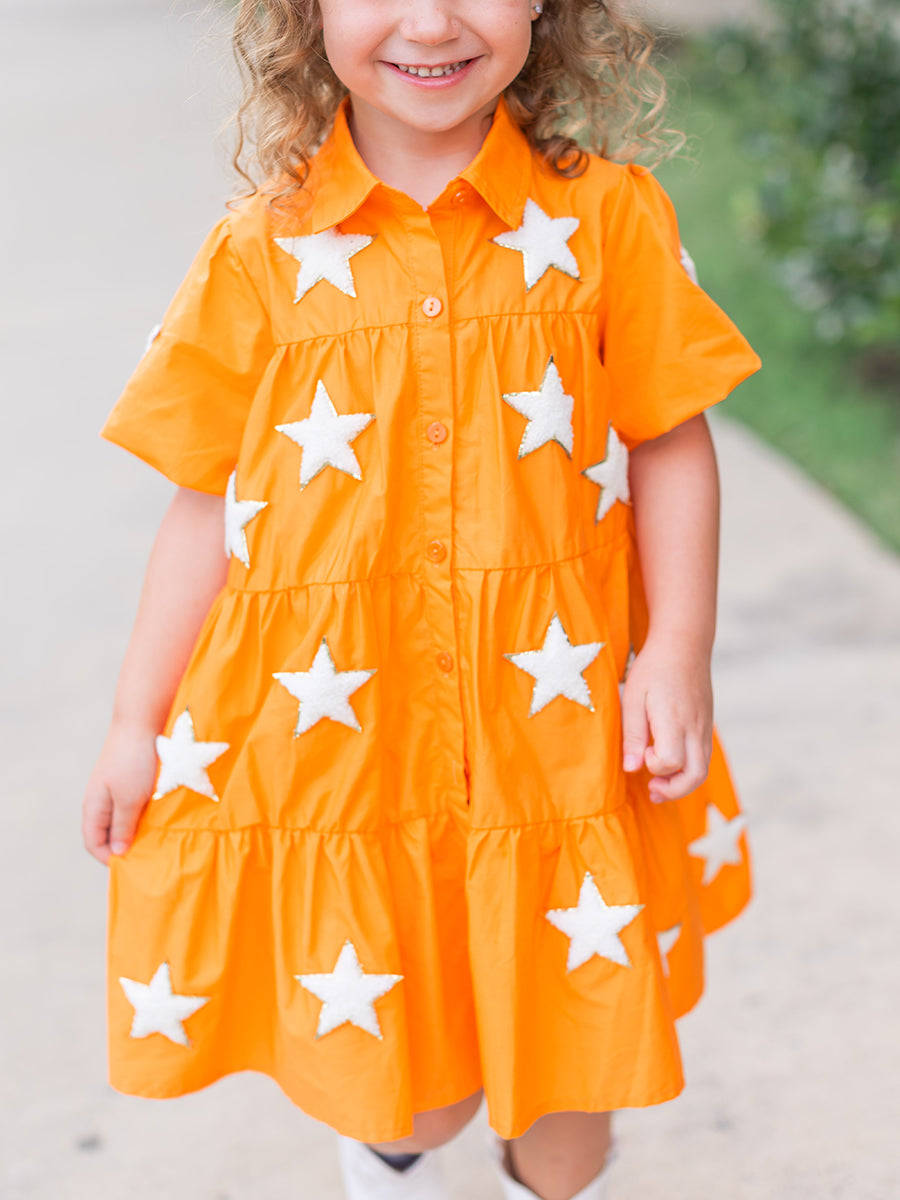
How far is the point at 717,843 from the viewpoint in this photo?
151cm

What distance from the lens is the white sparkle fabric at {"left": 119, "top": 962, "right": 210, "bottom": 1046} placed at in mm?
1319

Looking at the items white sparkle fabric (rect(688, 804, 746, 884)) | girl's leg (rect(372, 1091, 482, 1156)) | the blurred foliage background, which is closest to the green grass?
the blurred foliage background

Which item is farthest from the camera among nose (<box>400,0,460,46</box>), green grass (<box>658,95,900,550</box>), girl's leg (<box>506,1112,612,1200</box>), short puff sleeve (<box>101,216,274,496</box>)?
green grass (<box>658,95,900,550</box>)

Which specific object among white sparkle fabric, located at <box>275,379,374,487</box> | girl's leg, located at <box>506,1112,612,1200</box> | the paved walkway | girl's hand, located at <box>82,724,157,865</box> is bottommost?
the paved walkway

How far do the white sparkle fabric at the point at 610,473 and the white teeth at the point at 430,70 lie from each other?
35cm

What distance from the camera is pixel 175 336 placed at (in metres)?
1.29

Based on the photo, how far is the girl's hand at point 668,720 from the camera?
4.25ft

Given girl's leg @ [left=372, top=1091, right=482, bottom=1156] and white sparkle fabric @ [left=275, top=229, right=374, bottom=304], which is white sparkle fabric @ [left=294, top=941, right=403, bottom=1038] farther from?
white sparkle fabric @ [left=275, top=229, right=374, bottom=304]

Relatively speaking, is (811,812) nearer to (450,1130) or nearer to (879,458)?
(450,1130)

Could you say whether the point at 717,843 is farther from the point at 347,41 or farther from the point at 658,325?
the point at 347,41

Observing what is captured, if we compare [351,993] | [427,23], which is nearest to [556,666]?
Result: [351,993]

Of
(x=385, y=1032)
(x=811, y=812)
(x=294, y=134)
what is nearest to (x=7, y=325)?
(x=811, y=812)

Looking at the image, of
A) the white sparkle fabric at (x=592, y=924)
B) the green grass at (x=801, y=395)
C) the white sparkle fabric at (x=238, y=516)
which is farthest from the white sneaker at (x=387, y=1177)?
the green grass at (x=801, y=395)

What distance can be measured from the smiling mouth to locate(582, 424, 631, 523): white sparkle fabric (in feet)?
1.15
